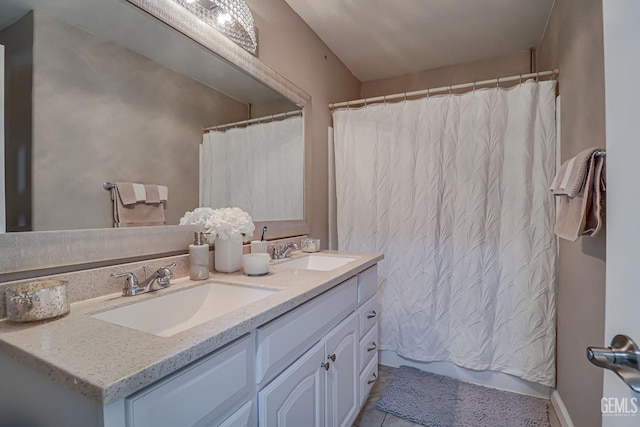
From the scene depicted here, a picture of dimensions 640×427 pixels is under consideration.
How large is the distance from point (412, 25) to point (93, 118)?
2043mm

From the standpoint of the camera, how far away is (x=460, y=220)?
197 centimetres

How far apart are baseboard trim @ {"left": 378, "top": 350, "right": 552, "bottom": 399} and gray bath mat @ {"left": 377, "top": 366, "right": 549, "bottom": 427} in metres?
0.03

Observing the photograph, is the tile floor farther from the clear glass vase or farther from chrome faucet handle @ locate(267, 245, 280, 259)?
the clear glass vase

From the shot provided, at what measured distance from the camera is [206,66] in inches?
52.5

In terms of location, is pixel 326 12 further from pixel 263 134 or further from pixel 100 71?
pixel 100 71

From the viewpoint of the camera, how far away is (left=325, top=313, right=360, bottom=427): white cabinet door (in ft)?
3.94

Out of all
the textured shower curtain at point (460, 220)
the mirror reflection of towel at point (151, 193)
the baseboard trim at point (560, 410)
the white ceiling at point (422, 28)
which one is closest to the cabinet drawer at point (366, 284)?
the textured shower curtain at point (460, 220)

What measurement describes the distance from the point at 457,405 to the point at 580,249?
110 cm

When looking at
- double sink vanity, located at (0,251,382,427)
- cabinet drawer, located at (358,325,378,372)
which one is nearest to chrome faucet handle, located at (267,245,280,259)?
double sink vanity, located at (0,251,382,427)

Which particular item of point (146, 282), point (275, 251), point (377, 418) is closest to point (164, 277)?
point (146, 282)

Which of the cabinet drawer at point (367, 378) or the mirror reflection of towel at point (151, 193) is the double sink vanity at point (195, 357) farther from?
the mirror reflection of towel at point (151, 193)

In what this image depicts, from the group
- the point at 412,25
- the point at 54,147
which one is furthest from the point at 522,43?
the point at 54,147

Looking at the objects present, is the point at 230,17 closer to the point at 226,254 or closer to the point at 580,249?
the point at 226,254

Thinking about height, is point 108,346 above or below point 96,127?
below
